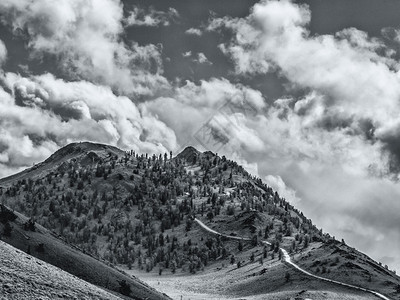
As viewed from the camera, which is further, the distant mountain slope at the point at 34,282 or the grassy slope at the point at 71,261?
the grassy slope at the point at 71,261

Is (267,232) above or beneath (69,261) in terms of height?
above

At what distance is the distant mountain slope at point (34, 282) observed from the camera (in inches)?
1650

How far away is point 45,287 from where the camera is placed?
147ft

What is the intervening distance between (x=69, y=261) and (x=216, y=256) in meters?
126

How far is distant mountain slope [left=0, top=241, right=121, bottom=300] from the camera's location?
41.9 meters

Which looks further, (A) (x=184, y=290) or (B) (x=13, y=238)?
(A) (x=184, y=290)

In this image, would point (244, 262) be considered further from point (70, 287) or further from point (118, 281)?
point (70, 287)

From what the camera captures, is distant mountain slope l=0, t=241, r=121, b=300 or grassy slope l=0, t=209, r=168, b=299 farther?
grassy slope l=0, t=209, r=168, b=299

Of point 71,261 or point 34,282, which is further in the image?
point 71,261

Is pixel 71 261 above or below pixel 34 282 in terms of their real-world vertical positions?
above

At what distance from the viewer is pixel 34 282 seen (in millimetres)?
44531

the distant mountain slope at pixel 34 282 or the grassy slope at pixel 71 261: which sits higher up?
the grassy slope at pixel 71 261

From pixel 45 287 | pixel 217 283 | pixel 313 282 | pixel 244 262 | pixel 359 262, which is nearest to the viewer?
pixel 45 287

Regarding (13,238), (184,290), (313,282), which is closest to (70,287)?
(13,238)
